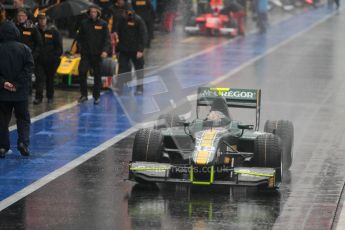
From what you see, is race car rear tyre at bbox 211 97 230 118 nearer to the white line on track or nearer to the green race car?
the green race car

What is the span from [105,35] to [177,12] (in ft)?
66.3

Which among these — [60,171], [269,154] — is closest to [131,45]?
[60,171]

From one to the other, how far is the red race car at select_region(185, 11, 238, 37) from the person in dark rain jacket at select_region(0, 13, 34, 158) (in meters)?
21.6

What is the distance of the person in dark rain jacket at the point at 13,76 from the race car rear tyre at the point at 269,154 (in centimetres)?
366

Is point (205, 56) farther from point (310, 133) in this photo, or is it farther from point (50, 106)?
point (310, 133)

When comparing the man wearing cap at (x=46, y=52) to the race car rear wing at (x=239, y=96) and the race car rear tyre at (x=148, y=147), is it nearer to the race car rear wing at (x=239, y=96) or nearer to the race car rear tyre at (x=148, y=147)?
the race car rear wing at (x=239, y=96)

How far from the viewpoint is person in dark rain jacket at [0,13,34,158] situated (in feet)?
53.0

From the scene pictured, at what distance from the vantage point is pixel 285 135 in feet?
51.8

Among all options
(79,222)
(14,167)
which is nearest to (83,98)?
(14,167)

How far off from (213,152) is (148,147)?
988mm

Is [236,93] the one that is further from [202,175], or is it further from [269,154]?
[202,175]

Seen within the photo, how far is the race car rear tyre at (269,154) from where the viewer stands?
47.2 feet

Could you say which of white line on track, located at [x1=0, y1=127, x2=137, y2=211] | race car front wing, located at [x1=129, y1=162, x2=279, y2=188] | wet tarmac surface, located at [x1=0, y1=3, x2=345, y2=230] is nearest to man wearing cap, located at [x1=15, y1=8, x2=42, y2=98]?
white line on track, located at [x1=0, y1=127, x2=137, y2=211]

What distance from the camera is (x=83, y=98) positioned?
73.7 ft
